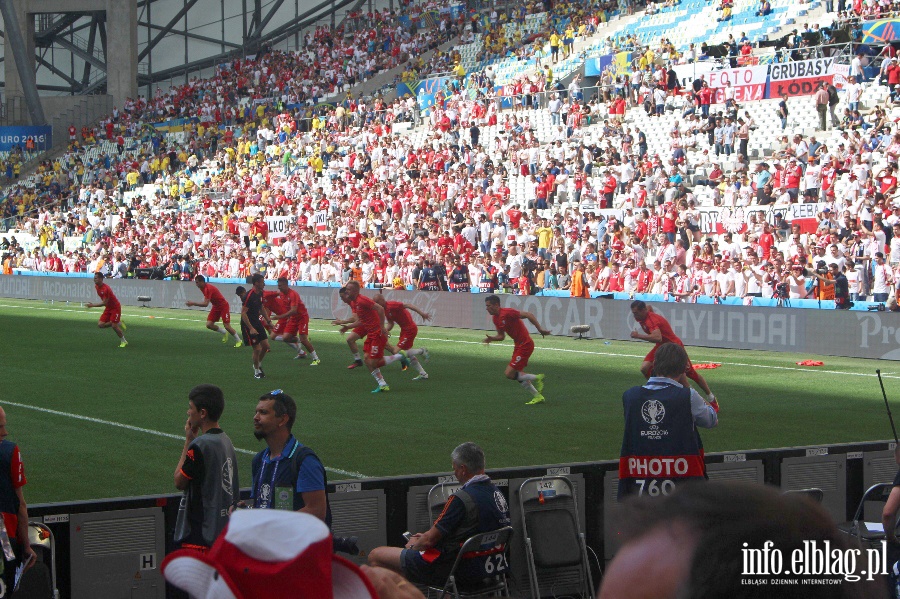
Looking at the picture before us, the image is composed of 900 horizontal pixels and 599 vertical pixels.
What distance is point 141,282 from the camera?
46781mm

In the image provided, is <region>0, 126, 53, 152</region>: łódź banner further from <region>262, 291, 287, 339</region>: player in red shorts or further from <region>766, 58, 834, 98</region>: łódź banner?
<region>262, 291, 287, 339</region>: player in red shorts

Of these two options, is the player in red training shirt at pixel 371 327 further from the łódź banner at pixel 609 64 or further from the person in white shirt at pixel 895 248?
the łódź banner at pixel 609 64

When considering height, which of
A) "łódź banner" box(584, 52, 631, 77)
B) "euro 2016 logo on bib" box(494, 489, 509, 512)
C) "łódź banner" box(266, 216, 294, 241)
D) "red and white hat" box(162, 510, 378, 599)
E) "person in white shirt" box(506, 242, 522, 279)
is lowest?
"euro 2016 logo on bib" box(494, 489, 509, 512)

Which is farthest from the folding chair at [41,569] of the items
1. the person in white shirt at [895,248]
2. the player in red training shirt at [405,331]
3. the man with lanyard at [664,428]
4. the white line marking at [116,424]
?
the person in white shirt at [895,248]

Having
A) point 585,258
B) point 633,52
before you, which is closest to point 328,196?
point 633,52

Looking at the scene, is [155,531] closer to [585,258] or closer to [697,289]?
[697,289]

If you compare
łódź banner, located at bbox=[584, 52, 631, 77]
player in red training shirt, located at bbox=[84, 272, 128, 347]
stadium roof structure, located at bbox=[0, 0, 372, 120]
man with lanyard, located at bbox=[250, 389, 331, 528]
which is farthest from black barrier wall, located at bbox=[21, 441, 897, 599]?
stadium roof structure, located at bbox=[0, 0, 372, 120]

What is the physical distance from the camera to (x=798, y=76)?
35.7 m

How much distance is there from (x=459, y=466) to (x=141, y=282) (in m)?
41.1

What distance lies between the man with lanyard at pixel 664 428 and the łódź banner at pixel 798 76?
29132 millimetres

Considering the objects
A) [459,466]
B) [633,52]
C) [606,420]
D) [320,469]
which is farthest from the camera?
[633,52]

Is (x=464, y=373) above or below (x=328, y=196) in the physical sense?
below

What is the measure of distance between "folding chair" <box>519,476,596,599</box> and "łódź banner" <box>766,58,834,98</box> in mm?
29333

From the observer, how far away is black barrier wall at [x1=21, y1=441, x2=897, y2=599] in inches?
302
